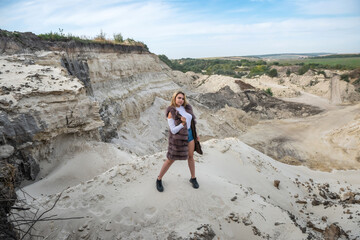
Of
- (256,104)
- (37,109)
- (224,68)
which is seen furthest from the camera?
(224,68)

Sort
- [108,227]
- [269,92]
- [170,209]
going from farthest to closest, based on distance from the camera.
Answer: [269,92]
[170,209]
[108,227]

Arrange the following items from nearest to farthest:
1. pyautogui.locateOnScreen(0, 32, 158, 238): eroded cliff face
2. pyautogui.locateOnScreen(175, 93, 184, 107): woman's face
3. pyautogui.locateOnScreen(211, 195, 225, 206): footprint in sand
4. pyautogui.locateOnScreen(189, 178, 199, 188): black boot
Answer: pyautogui.locateOnScreen(175, 93, 184, 107): woman's face
pyautogui.locateOnScreen(211, 195, 225, 206): footprint in sand
pyautogui.locateOnScreen(189, 178, 199, 188): black boot
pyautogui.locateOnScreen(0, 32, 158, 238): eroded cliff face

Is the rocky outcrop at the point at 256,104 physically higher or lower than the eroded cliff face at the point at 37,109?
lower

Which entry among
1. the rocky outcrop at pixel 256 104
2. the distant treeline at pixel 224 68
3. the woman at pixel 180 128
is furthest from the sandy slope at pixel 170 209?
the distant treeline at pixel 224 68

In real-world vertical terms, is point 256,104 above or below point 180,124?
below

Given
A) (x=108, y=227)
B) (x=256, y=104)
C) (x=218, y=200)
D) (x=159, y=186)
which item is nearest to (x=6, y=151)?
(x=108, y=227)

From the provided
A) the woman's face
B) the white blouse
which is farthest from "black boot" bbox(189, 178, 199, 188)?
the woman's face

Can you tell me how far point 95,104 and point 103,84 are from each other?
6.02 metres

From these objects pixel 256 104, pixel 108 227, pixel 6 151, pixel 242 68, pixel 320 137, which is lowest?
pixel 320 137

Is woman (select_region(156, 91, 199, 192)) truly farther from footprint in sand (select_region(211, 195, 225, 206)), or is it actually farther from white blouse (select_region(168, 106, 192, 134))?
footprint in sand (select_region(211, 195, 225, 206))

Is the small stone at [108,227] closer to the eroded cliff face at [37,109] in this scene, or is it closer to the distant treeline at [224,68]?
the eroded cliff face at [37,109]

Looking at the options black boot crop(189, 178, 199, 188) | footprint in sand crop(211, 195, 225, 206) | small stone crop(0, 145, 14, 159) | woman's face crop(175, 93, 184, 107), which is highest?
woman's face crop(175, 93, 184, 107)

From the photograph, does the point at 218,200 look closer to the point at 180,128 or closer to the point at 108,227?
the point at 180,128

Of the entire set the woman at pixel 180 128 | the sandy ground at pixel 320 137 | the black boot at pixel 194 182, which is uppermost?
the woman at pixel 180 128
